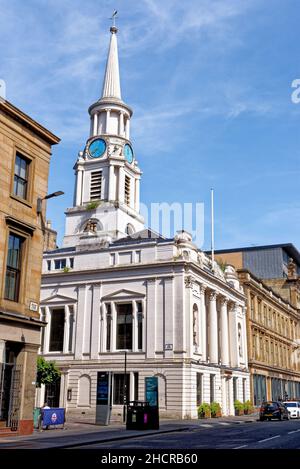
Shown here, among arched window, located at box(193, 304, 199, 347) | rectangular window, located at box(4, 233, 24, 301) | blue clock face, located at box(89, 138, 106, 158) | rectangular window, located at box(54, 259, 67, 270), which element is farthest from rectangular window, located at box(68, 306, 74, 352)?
rectangular window, located at box(4, 233, 24, 301)

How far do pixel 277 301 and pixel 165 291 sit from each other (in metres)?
36.7

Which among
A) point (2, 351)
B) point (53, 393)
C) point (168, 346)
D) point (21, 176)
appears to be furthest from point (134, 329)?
point (2, 351)

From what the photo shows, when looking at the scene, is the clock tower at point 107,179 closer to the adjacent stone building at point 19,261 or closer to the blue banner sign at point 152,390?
the blue banner sign at point 152,390

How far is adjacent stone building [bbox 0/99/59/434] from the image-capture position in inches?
890

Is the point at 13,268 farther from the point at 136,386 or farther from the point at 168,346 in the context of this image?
the point at 136,386

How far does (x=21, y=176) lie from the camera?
81.9ft

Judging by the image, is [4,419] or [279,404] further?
[279,404]

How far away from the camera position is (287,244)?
93062 millimetres

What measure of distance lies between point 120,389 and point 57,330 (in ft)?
28.6

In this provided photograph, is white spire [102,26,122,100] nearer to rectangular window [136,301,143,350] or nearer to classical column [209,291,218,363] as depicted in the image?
classical column [209,291,218,363]

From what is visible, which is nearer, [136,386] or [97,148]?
[136,386]

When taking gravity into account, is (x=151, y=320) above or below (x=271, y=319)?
below

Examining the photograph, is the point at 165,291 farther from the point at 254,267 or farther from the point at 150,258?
the point at 254,267

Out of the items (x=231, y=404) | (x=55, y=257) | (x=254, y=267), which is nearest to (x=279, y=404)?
(x=231, y=404)
